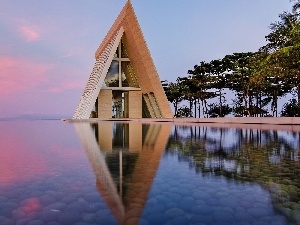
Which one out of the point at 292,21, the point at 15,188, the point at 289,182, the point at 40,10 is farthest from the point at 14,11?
the point at 289,182

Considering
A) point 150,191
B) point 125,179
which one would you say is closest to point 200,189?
point 150,191

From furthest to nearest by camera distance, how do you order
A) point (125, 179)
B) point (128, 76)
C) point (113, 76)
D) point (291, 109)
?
point (128, 76) < point (113, 76) < point (291, 109) < point (125, 179)

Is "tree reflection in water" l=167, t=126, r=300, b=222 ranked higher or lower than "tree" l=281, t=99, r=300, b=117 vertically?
lower

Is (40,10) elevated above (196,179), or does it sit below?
above

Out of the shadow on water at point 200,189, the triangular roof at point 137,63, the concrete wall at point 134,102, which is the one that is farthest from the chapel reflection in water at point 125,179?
the concrete wall at point 134,102

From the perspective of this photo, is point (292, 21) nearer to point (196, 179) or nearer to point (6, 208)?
point (196, 179)

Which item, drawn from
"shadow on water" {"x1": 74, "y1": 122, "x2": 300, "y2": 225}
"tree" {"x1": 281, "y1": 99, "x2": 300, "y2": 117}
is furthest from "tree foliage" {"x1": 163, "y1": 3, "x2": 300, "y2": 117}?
"shadow on water" {"x1": 74, "y1": 122, "x2": 300, "y2": 225}

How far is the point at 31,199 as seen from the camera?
2.98 metres

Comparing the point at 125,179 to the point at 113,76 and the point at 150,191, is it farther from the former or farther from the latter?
the point at 113,76

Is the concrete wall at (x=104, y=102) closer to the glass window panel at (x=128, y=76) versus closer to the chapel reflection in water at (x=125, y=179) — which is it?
the glass window panel at (x=128, y=76)

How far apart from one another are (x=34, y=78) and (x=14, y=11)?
11.5m

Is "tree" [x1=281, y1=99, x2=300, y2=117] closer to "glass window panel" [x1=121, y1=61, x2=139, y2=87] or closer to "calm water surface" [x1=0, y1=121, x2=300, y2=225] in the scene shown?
"glass window panel" [x1=121, y1=61, x2=139, y2=87]

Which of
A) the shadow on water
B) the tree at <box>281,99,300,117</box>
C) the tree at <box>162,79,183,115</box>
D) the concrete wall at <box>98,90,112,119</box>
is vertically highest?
the tree at <box>162,79,183,115</box>

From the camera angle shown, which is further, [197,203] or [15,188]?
[15,188]
